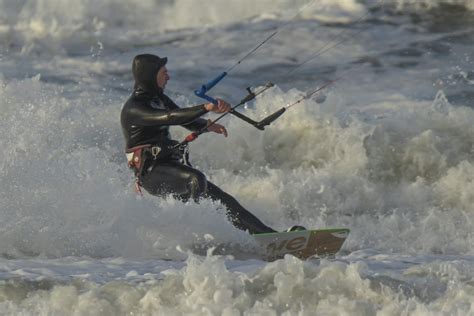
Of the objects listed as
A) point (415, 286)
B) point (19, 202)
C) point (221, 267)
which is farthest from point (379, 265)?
point (19, 202)

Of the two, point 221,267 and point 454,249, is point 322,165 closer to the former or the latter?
point 454,249

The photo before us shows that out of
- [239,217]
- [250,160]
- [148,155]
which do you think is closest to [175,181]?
[148,155]

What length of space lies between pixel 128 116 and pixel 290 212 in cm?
335

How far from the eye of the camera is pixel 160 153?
895 centimetres

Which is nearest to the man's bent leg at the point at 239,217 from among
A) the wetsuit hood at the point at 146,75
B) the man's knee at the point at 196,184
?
the man's knee at the point at 196,184

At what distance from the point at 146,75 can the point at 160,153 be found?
67 centimetres

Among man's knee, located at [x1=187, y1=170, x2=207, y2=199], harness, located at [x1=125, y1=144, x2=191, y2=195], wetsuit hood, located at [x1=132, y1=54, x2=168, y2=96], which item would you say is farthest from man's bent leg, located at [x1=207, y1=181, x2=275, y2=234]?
wetsuit hood, located at [x1=132, y1=54, x2=168, y2=96]

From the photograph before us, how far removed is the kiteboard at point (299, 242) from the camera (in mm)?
8500

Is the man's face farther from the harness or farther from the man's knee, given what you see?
the man's knee

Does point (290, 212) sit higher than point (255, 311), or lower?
lower

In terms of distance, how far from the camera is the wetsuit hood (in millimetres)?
8938

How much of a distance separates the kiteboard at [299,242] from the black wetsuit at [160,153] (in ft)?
0.66

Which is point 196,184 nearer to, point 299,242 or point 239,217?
point 239,217

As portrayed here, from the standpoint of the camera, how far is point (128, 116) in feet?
29.0
